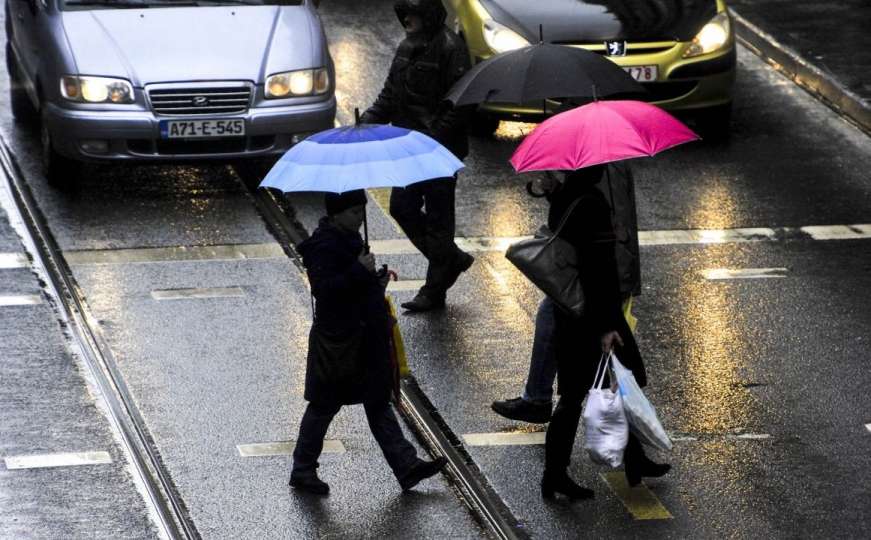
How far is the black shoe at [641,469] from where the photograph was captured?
839 centimetres

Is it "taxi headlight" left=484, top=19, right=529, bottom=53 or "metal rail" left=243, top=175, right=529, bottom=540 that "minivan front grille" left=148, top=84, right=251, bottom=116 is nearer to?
"taxi headlight" left=484, top=19, right=529, bottom=53

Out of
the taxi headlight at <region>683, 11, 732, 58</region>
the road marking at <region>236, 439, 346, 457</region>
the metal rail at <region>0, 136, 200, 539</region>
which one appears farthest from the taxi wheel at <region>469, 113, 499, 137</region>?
the road marking at <region>236, 439, 346, 457</region>

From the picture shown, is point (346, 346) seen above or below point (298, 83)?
above

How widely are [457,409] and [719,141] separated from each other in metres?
5.92

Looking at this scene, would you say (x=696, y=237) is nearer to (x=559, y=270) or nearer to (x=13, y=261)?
(x=559, y=270)

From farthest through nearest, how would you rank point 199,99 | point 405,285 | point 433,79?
point 199,99
point 405,285
point 433,79

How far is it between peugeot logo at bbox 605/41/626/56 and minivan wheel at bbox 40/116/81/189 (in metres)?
4.19

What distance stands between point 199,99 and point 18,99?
279 cm

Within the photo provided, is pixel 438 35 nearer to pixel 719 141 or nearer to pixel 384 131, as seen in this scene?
pixel 384 131

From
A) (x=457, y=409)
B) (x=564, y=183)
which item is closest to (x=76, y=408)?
(x=457, y=409)

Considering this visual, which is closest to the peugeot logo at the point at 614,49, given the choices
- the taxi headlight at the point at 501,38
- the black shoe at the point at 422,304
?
the taxi headlight at the point at 501,38

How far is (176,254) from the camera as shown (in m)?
11.8

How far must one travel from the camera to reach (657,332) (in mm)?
10578

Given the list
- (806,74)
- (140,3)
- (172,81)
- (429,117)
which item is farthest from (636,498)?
(806,74)
